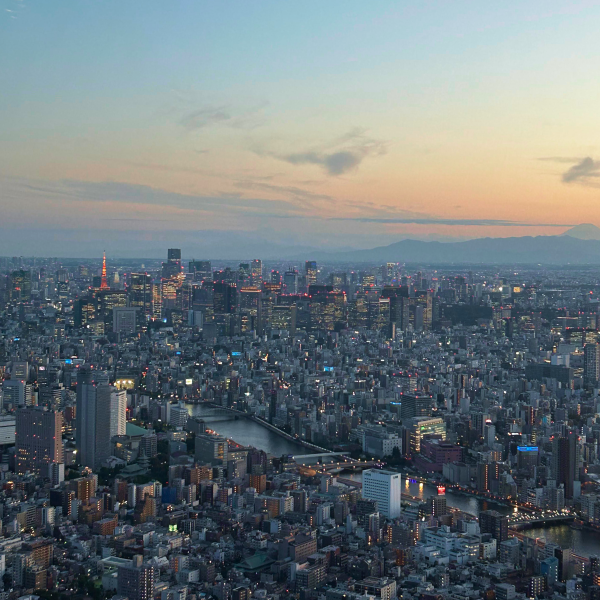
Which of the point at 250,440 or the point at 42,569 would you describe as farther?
the point at 250,440

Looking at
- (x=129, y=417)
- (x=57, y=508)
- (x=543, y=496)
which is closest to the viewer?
(x=57, y=508)

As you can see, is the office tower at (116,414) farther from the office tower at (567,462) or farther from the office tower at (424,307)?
the office tower at (424,307)

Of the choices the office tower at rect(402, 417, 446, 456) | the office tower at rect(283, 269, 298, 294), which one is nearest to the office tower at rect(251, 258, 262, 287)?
the office tower at rect(283, 269, 298, 294)

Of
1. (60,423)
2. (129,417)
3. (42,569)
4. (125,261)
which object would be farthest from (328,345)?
(125,261)

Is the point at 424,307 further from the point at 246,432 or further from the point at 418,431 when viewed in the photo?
the point at 418,431

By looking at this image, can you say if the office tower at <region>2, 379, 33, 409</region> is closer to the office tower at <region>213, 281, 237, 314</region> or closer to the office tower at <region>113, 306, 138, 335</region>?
the office tower at <region>113, 306, 138, 335</region>

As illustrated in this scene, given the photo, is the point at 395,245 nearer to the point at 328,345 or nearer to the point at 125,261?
the point at 125,261
